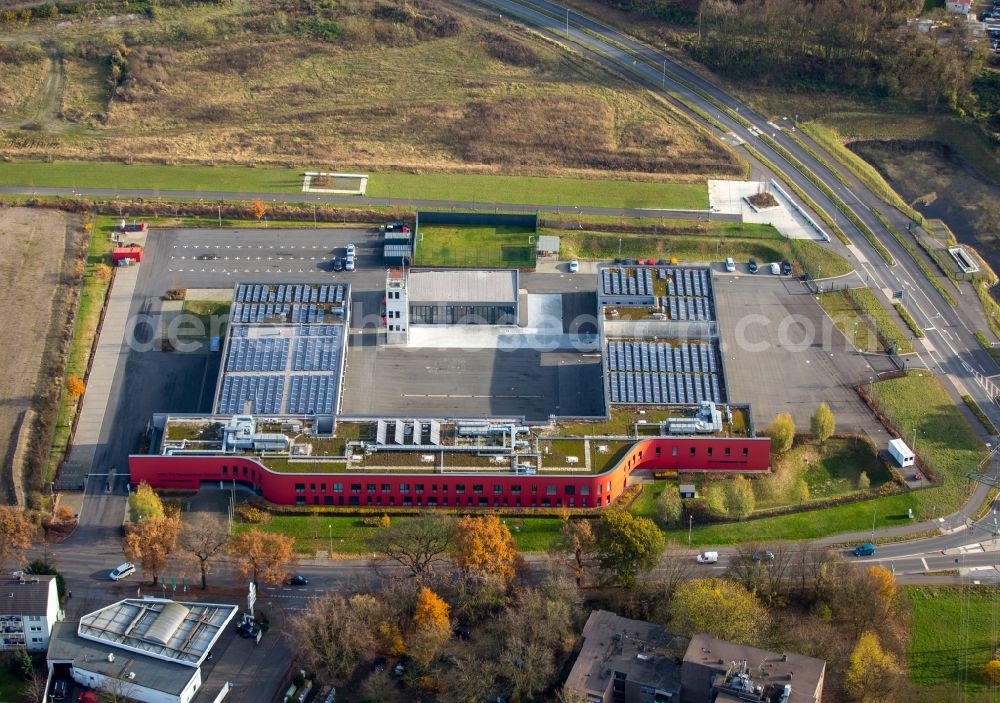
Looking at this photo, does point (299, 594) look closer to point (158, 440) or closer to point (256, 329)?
point (158, 440)

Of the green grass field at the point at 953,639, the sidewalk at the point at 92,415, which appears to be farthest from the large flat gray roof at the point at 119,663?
the green grass field at the point at 953,639

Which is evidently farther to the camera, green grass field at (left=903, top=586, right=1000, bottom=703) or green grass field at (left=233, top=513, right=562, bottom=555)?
green grass field at (left=233, top=513, right=562, bottom=555)

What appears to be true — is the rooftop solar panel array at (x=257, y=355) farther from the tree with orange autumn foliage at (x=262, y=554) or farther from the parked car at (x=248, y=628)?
the parked car at (x=248, y=628)

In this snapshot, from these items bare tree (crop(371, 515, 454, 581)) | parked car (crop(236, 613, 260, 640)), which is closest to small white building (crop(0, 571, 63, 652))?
parked car (crop(236, 613, 260, 640))

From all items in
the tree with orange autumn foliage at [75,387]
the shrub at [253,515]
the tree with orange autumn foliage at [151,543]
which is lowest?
the tree with orange autumn foliage at [151,543]

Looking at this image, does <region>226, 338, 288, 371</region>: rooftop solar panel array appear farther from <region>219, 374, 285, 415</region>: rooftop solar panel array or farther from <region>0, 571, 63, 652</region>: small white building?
<region>0, 571, 63, 652</region>: small white building
